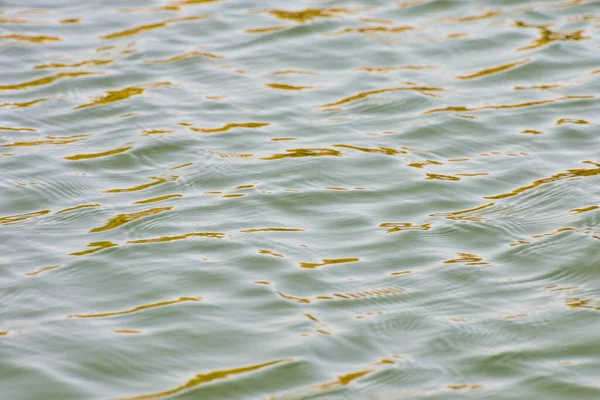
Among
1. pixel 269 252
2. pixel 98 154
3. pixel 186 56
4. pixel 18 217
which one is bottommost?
pixel 269 252

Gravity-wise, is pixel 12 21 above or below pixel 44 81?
above

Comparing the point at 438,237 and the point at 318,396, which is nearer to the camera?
the point at 318,396

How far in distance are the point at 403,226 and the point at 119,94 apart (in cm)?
176

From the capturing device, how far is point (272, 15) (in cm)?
521

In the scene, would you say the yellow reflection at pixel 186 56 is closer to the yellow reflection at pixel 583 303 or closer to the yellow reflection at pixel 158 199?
the yellow reflection at pixel 158 199

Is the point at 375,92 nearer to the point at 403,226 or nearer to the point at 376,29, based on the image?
the point at 376,29

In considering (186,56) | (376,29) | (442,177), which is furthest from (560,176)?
(186,56)

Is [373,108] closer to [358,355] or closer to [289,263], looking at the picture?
[289,263]

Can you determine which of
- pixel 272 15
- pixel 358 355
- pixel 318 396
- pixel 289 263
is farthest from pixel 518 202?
pixel 272 15

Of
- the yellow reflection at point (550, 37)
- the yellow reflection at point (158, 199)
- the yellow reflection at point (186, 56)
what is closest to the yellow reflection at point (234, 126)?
the yellow reflection at point (158, 199)

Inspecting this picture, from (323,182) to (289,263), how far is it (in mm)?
623

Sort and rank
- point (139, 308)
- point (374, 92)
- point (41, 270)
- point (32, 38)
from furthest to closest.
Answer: point (32, 38)
point (374, 92)
point (41, 270)
point (139, 308)

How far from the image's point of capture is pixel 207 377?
7.73ft

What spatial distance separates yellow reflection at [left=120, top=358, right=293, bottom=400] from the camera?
2.28 metres
